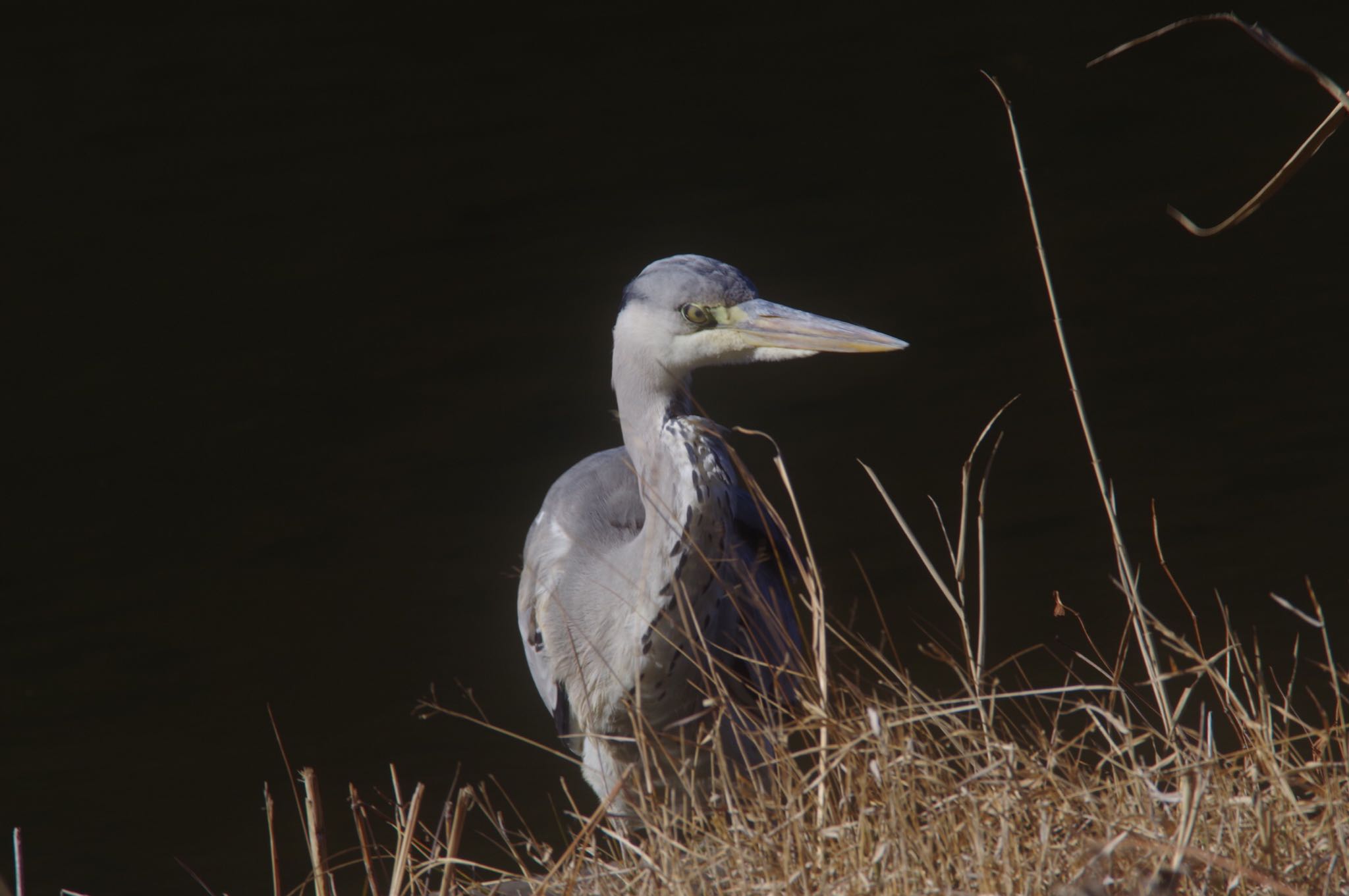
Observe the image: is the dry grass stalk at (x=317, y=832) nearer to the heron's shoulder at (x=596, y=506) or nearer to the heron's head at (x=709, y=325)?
the heron's head at (x=709, y=325)

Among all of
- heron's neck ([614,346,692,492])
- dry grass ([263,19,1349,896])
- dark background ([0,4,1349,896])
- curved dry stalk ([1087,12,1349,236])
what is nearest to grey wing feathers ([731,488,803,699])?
heron's neck ([614,346,692,492])

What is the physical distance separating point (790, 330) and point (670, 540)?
39 cm

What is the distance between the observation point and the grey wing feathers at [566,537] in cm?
289

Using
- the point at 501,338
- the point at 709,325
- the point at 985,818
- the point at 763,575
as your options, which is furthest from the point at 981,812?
the point at 501,338

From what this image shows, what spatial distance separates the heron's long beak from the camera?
2408 mm

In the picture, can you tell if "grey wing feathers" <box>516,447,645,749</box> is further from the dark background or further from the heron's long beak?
the dark background

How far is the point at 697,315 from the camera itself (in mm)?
2514

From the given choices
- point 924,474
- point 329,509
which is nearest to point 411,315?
point 329,509

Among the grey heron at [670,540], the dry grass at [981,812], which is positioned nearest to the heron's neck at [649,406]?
the grey heron at [670,540]

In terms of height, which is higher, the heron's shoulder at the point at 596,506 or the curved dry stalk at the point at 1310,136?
the curved dry stalk at the point at 1310,136

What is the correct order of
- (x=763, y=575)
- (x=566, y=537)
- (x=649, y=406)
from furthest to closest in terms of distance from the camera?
(x=566, y=537)
(x=763, y=575)
(x=649, y=406)

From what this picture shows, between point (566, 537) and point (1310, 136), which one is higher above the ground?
point (1310, 136)

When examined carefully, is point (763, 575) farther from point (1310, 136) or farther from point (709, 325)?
point (1310, 136)

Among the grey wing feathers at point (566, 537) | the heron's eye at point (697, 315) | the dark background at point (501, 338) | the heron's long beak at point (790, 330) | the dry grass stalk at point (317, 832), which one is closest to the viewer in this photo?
the dry grass stalk at point (317, 832)
